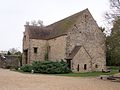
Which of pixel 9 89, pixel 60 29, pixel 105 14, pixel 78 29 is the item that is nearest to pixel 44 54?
pixel 60 29

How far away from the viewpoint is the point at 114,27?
114ft

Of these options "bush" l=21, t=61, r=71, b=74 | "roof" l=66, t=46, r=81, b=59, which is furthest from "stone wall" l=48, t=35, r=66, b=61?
"bush" l=21, t=61, r=71, b=74

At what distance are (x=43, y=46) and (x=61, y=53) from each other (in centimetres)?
815

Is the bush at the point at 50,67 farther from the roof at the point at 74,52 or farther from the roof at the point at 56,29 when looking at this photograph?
the roof at the point at 56,29

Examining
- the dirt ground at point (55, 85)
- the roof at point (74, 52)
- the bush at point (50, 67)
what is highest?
the roof at point (74, 52)

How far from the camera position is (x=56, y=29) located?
62125 mm

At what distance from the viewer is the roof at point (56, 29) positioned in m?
56.8

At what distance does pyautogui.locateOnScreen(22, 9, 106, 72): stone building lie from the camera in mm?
54125

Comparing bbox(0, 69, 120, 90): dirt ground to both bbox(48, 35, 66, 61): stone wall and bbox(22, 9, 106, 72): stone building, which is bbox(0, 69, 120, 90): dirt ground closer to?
bbox(22, 9, 106, 72): stone building

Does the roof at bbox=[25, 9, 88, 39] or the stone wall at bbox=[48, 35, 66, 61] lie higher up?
the roof at bbox=[25, 9, 88, 39]

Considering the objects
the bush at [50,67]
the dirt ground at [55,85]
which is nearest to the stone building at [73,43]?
the bush at [50,67]

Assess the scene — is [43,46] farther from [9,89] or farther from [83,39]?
[9,89]

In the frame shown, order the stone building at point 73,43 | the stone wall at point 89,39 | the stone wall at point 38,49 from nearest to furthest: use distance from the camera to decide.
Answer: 1. the stone building at point 73,43
2. the stone wall at point 89,39
3. the stone wall at point 38,49

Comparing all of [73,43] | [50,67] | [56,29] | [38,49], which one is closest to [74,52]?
[73,43]
